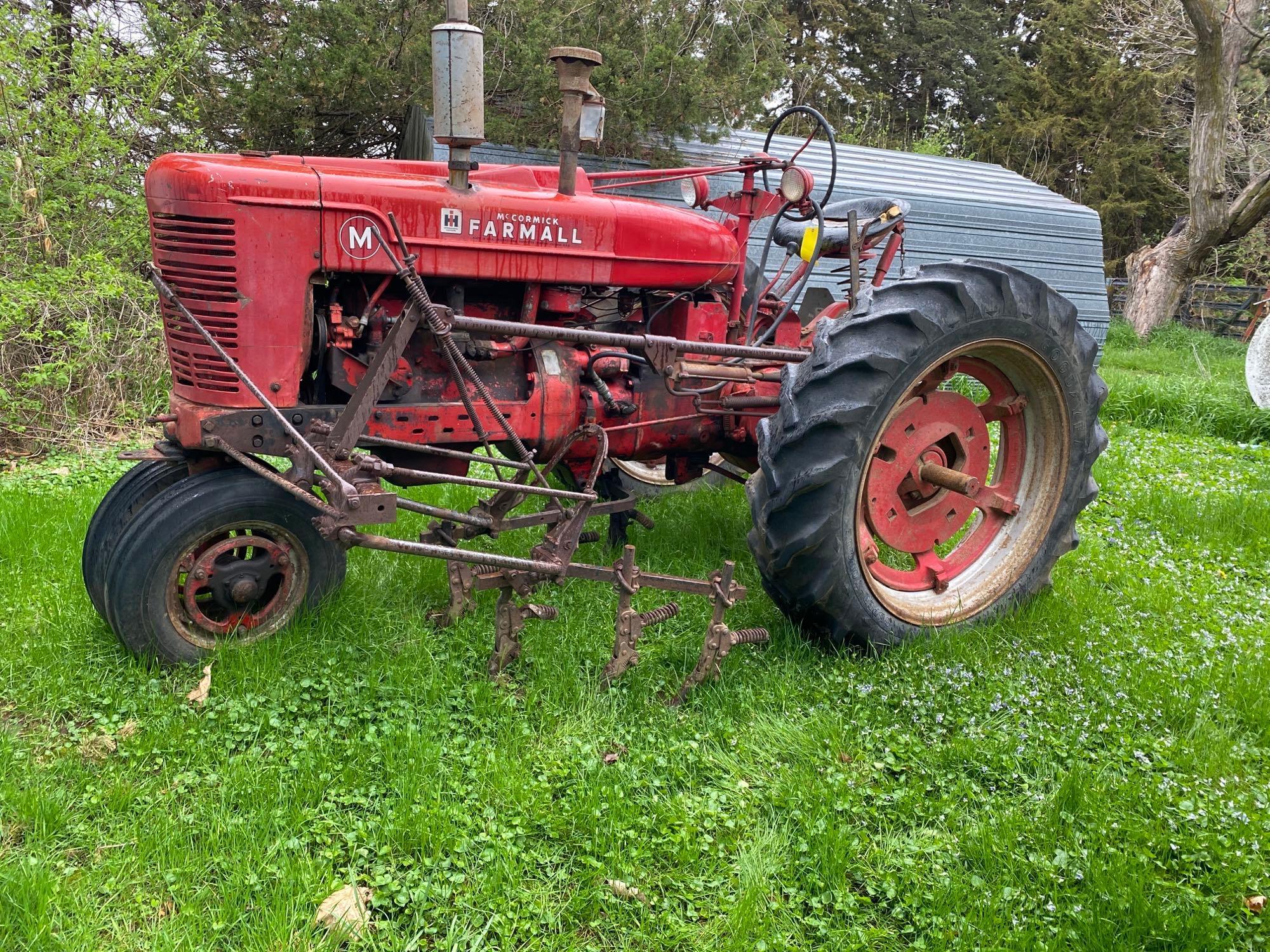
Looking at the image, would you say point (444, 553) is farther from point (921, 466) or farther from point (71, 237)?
point (71, 237)

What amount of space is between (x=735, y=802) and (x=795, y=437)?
3.81 feet

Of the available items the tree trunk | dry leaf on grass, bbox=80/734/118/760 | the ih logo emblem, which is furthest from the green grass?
the tree trunk

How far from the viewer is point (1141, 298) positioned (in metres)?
14.0

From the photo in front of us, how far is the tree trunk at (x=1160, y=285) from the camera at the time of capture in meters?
13.6

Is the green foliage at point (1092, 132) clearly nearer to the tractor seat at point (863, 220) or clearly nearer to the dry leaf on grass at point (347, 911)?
the tractor seat at point (863, 220)

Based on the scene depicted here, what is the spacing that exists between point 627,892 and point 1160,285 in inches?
565

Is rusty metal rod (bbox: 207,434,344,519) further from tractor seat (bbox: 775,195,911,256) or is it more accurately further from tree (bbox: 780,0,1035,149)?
tree (bbox: 780,0,1035,149)

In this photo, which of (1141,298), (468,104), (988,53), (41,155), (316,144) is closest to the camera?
(468,104)

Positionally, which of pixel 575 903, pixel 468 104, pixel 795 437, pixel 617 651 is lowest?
pixel 575 903

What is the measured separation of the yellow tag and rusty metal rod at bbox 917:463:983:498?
3.47ft

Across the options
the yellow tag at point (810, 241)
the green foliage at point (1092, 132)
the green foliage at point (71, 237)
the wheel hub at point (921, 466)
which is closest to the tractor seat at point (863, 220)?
the yellow tag at point (810, 241)

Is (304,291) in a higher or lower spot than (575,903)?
higher

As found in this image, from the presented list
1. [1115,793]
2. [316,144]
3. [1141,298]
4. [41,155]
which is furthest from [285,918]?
[1141,298]

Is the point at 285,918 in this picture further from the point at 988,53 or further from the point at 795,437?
the point at 988,53
